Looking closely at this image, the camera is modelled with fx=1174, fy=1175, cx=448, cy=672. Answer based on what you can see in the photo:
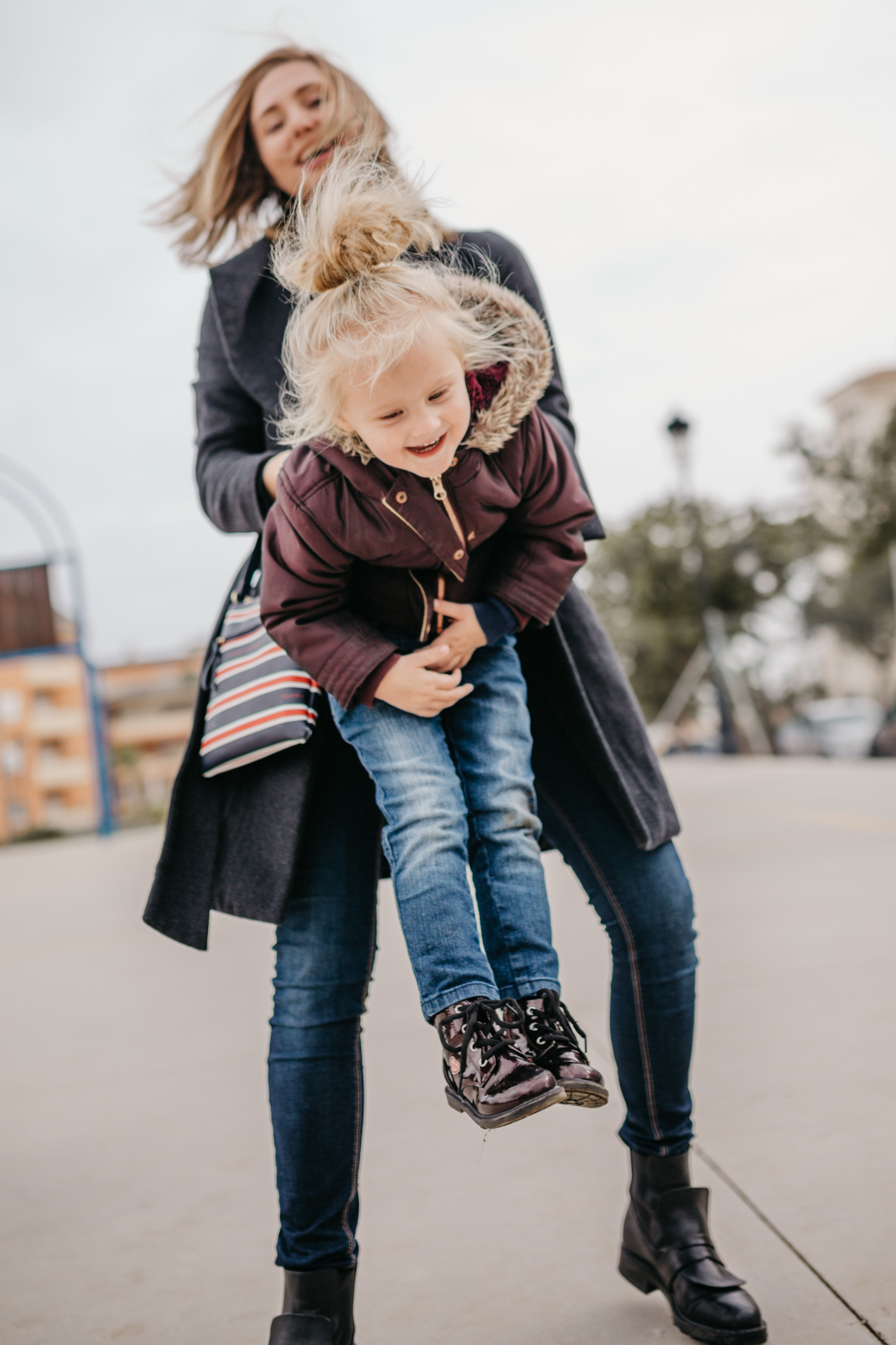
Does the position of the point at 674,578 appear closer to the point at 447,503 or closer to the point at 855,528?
the point at 855,528

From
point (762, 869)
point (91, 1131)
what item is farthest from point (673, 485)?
point (91, 1131)

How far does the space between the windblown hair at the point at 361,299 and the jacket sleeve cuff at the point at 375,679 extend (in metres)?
0.27

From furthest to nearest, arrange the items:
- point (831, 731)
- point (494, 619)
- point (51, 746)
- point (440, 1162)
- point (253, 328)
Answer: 1. point (51, 746)
2. point (831, 731)
3. point (440, 1162)
4. point (253, 328)
5. point (494, 619)

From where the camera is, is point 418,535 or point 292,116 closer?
point 418,535

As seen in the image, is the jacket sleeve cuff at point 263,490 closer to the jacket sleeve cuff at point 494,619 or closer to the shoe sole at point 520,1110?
the jacket sleeve cuff at point 494,619

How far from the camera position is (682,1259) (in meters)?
1.76

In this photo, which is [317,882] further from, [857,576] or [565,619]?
[857,576]

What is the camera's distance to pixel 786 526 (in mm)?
35812

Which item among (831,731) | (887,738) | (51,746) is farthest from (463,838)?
(51,746)

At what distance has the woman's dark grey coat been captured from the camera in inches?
68.5

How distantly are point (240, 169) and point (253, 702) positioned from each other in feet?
3.29

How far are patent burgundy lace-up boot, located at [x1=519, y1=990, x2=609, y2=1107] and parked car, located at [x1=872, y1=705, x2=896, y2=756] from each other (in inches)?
673

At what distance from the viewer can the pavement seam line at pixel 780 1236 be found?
1.68m

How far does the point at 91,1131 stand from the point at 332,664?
1901 mm
